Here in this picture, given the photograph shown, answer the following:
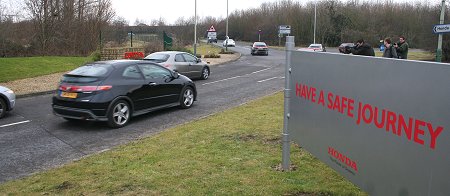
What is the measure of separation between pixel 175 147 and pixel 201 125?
1793mm

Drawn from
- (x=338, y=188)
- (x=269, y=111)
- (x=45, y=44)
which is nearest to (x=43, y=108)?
(x=269, y=111)

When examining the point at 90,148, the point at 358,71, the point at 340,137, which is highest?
the point at 358,71

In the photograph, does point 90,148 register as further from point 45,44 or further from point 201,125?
point 45,44

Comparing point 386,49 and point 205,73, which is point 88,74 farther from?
point 205,73

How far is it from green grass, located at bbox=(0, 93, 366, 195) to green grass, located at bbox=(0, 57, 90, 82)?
514 inches

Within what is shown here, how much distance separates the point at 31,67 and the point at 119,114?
13453mm

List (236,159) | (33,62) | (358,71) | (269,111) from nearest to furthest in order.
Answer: (358,71), (236,159), (269,111), (33,62)

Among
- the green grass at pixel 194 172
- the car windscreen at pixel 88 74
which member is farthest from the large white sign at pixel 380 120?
the car windscreen at pixel 88 74

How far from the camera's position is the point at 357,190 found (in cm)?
420

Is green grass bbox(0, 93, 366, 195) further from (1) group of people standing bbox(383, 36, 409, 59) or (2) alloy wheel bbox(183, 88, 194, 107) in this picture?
(1) group of people standing bbox(383, 36, 409, 59)

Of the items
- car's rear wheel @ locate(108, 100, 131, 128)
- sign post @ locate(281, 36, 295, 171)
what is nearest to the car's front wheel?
car's rear wheel @ locate(108, 100, 131, 128)

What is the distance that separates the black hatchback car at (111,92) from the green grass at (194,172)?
1.89 meters

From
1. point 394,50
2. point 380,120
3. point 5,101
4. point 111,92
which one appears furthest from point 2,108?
point 394,50

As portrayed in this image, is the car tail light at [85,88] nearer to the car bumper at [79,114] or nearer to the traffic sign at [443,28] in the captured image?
the car bumper at [79,114]
